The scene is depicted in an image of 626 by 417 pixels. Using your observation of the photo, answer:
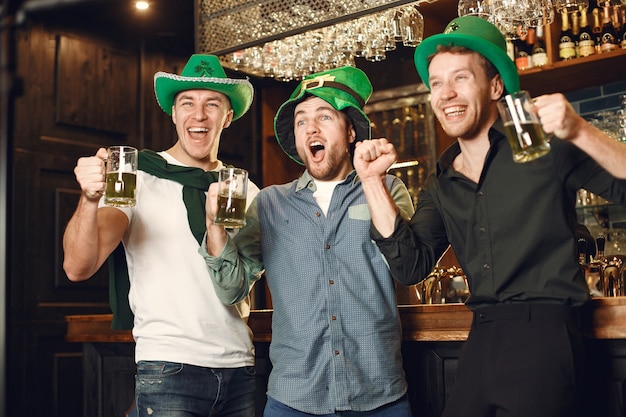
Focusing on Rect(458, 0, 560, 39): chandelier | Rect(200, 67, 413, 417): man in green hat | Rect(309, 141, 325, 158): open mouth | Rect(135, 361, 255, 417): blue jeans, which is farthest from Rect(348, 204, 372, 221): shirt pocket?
Rect(458, 0, 560, 39): chandelier

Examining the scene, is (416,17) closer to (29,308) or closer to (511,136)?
(511,136)

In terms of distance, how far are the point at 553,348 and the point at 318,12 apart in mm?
1864

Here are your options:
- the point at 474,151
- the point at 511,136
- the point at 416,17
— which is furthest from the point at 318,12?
the point at 511,136

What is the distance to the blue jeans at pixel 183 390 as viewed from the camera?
7.32 feet

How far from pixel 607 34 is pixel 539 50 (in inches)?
14.4

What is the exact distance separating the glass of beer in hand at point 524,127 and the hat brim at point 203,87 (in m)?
1.10

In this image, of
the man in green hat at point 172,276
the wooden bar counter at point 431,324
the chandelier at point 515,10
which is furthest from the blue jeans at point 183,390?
the chandelier at point 515,10

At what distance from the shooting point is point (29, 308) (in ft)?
14.8

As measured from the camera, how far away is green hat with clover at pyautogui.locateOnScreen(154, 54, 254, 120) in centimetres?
257

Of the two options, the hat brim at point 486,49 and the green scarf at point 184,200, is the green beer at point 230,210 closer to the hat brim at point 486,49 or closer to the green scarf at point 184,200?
the green scarf at point 184,200

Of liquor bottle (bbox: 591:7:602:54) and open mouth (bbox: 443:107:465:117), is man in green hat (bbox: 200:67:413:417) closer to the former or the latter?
open mouth (bbox: 443:107:465:117)

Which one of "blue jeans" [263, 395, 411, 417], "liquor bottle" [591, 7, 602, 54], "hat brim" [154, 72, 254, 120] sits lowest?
"blue jeans" [263, 395, 411, 417]

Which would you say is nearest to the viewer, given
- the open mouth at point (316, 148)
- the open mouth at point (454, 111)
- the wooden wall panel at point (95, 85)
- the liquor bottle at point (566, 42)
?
the open mouth at point (454, 111)

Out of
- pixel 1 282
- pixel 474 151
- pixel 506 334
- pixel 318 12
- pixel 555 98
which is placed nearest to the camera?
pixel 1 282
